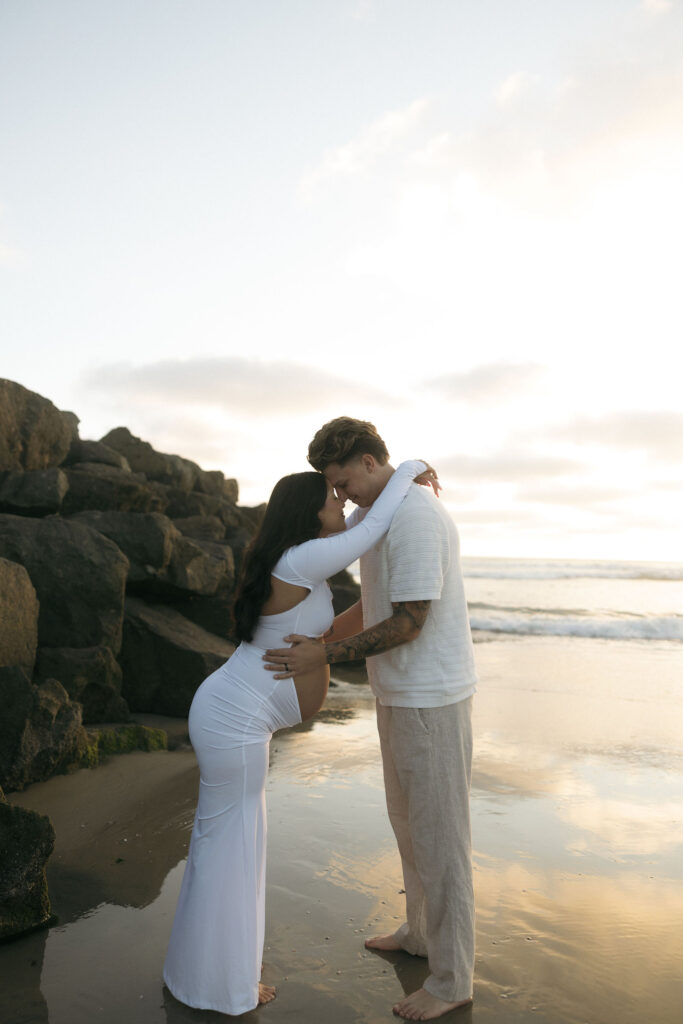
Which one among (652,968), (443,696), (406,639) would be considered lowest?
(652,968)

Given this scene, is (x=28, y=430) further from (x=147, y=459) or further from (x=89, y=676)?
(x=147, y=459)

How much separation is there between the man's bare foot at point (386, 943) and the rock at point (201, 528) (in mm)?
8222

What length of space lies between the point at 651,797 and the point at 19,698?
4774mm

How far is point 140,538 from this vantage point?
8711mm

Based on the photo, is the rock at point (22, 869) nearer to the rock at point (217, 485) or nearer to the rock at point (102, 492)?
the rock at point (102, 492)

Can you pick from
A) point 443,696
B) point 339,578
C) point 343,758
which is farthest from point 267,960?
point 339,578

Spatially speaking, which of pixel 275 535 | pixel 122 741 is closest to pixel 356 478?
pixel 275 535

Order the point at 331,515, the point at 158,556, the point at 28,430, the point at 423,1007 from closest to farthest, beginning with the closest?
the point at 423,1007
the point at 331,515
the point at 158,556
the point at 28,430

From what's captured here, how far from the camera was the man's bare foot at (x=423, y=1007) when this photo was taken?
3.09 m

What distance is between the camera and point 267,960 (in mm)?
3549

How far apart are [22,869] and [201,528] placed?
8279 millimetres

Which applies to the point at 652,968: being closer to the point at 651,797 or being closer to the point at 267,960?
the point at 267,960

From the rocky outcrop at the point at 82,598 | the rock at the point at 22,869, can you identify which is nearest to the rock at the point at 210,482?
the rocky outcrop at the point at 82,598

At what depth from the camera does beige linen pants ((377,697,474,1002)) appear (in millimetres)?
3195
